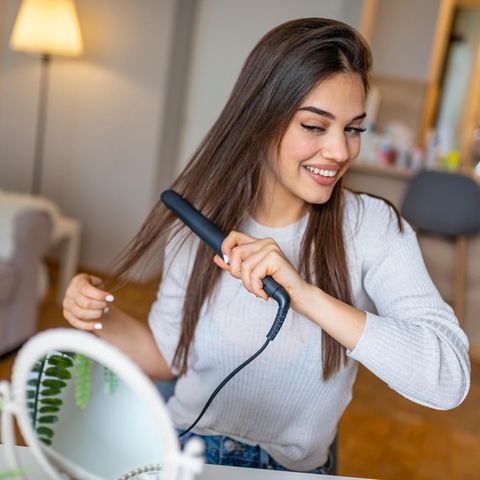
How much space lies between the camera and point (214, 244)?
32.8 inches

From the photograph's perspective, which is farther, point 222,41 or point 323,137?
point 222,41

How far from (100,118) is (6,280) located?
4.90 ft

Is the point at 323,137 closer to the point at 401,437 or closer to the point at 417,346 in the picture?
the point at 417,346

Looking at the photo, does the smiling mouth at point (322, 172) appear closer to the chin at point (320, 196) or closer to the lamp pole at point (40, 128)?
the chin at point (320, 196)

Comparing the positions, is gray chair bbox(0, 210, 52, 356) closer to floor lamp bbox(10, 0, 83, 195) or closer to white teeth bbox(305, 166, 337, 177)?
floor lamp bbox(10, 0, 83, 195)

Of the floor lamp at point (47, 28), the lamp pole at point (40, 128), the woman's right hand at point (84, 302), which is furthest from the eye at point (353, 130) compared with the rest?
the lamp pole at point (40, 128)

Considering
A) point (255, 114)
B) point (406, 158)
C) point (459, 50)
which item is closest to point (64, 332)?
point (255, 114)

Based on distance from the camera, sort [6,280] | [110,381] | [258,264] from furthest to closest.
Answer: [6,280] → [258,264] → [110,381]

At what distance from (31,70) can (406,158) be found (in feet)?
6.68

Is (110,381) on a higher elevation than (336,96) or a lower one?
lower

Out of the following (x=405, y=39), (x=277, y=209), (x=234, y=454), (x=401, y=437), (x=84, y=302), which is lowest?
(x=401, y=437)

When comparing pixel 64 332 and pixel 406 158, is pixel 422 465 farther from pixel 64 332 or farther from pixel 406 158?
pixel 64 332

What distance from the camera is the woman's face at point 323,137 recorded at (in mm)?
942

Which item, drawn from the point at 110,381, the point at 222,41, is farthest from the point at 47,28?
the point at 110,381
